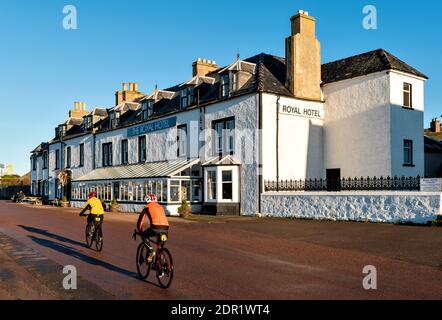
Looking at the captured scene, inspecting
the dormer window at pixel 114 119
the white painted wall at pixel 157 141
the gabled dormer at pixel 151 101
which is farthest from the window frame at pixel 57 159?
the gabled dormer at pixel 151 101

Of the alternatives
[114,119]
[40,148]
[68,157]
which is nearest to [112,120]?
[114,119]

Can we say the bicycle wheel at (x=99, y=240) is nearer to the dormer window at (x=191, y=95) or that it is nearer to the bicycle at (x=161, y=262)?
the bicycle at (x=161, y=262)

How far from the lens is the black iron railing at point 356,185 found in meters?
19.8

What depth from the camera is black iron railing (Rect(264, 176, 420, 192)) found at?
19750mm

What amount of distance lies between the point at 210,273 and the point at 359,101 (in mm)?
19332

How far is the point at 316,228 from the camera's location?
61.5 ft

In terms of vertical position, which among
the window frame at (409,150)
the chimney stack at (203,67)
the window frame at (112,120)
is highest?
the chimney stack at (203,67)

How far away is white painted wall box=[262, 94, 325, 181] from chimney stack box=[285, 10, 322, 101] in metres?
0.78

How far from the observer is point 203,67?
37625 mm

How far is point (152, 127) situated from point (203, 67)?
6953 mm

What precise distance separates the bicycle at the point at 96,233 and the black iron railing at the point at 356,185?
12620 millimetres

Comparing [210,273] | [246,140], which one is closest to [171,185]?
[246,140]
